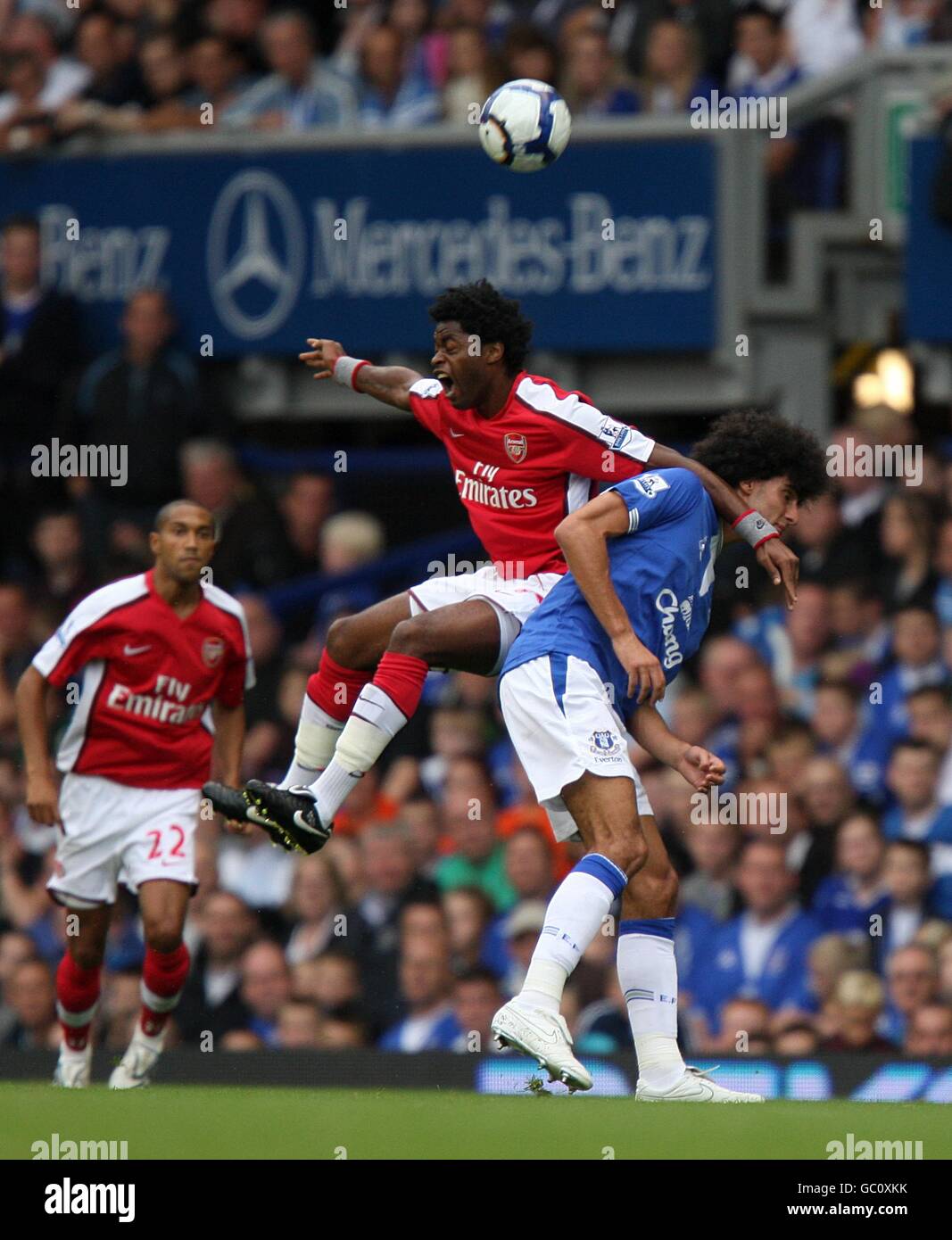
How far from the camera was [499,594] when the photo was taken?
8.50m

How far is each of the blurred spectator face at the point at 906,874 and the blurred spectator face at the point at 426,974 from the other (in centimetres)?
206

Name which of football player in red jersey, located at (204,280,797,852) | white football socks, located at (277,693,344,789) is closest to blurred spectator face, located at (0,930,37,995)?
white football socks, located at (277,693,344,789)

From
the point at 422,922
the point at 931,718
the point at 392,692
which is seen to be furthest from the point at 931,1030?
the point at 392,692

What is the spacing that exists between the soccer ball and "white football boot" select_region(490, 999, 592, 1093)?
3.10 m

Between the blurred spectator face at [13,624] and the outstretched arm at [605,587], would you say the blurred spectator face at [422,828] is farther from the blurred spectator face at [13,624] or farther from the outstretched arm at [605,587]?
the outstretched arm at [605,587]

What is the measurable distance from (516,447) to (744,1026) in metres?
3.60

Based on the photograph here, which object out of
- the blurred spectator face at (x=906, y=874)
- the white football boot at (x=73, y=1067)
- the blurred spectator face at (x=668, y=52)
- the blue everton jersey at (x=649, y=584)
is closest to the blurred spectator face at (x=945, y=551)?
the blurred spectator face at (x=906, y=874)

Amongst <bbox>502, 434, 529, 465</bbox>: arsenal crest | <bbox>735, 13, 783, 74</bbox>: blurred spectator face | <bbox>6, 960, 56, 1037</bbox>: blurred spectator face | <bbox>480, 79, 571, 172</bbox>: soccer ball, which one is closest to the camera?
<bbox>502, 434, 529, 465</bbox>: arsenal crest

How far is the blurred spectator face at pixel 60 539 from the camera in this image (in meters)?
14.3

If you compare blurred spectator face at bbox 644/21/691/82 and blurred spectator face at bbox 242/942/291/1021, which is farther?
blurred spectator face at bbox 644/21/691/82

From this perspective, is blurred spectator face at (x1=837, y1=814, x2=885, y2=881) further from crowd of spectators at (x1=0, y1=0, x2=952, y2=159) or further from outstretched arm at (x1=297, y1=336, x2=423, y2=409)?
crowd of spectators at (x1=0, y1=0, x2=952, y2=159)

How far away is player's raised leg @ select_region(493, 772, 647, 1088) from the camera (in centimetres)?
724

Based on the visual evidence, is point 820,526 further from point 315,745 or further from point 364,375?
point 315,745

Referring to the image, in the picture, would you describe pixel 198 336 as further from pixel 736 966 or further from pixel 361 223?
pixel 736 966
